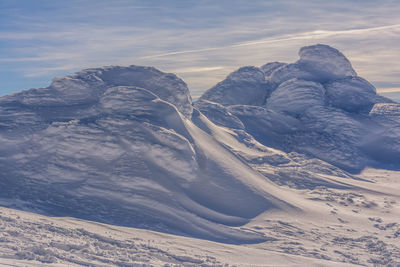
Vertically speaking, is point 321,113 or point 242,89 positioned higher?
point 242,89

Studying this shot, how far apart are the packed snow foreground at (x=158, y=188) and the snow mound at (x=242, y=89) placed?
22020 millimetres

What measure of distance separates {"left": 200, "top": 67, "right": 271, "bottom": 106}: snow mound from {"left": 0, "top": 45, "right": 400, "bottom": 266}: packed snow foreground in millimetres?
22020

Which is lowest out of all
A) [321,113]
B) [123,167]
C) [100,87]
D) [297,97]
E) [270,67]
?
[321,113]

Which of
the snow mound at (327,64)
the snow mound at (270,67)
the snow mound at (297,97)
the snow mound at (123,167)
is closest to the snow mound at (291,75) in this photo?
the snow mound at (327,64)

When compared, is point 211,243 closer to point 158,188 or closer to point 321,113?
point 158,188

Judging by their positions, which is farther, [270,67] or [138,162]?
[270,67]

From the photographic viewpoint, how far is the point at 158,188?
999 inches

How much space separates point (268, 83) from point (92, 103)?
3999 cm

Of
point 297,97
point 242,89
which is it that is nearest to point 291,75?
point 297,97

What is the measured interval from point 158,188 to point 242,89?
41.9 meters

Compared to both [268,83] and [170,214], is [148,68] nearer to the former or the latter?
[170,214]

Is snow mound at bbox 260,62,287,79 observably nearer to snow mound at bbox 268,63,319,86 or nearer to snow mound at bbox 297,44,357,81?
snow mound at bbox 268,63,319,86

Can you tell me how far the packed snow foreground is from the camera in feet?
64.8

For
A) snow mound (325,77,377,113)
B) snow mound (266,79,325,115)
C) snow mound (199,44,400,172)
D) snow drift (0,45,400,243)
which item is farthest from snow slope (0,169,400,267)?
snow mound (325,77,377,113)
